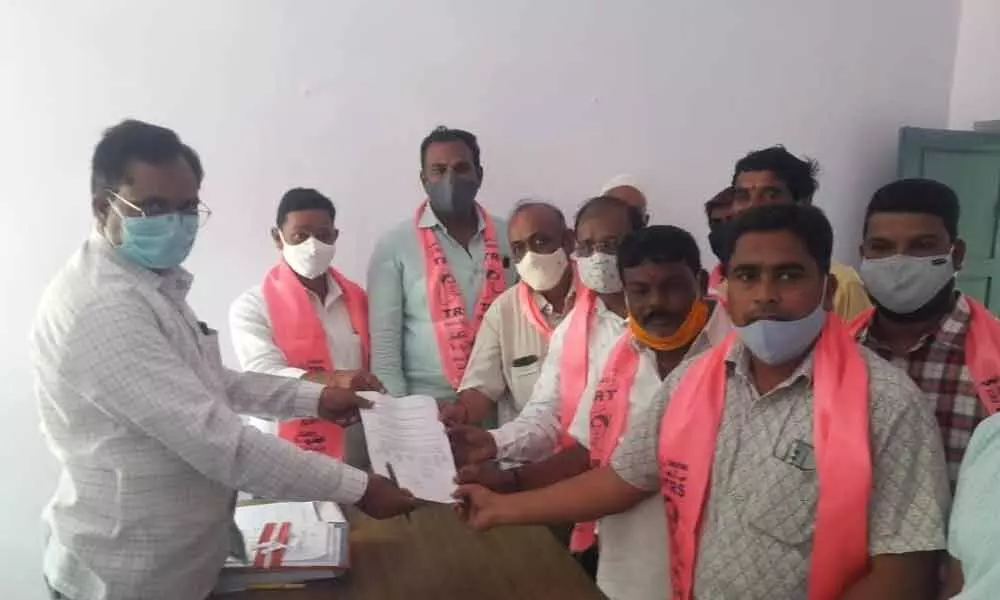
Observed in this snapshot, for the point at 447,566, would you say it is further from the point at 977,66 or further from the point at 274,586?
the point at 977,66

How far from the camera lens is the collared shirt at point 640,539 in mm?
1721

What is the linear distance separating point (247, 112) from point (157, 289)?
2.04 metres

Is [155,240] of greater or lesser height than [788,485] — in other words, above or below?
above

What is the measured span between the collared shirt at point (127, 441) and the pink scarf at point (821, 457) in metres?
0.85

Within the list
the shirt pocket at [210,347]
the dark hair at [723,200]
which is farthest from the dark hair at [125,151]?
the dark hair at [723,200]

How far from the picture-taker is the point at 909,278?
5.66ft

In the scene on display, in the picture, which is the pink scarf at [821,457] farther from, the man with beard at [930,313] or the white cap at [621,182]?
the white cap at [621,182]

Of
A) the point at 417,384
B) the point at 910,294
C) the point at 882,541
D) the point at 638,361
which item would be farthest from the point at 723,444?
the point at 417,384

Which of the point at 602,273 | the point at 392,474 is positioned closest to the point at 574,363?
the point at 602,273

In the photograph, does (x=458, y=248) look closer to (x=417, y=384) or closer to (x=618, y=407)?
(x=417, y=384)

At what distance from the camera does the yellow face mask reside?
1.82 m

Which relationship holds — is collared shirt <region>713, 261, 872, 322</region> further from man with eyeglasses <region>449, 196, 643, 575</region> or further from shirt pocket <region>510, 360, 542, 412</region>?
shirt pocket <region>510, 360, 542, 412</region>

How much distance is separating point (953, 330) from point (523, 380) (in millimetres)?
1254

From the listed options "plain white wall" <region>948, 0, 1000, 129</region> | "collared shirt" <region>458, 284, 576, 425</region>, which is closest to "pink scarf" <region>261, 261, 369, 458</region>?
"collared shirt" <region>458, 284, 576, 425</region>
